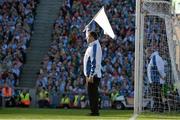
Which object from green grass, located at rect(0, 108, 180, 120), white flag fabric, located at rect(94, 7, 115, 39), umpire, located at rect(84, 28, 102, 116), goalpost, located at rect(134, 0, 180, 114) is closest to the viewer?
green grass, located at rect(0, 108, 180, 120)

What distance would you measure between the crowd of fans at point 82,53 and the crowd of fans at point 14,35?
1247 mm

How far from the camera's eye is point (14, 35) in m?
32.0

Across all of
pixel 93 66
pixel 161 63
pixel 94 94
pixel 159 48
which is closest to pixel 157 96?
pixel 161 63

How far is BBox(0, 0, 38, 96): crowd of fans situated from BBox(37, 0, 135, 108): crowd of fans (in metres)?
1.25

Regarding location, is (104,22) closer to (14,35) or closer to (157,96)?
(157,96)

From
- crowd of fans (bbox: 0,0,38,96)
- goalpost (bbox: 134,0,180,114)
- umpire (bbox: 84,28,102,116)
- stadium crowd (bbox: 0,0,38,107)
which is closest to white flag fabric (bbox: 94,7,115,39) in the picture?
goalpost (bbox: 134,0,180,114)

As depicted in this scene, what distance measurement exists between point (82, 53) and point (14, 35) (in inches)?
149

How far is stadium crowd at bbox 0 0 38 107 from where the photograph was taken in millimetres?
29734

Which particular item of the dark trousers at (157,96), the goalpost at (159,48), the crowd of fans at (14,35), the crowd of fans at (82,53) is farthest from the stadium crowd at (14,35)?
the dark trousers at (157,96)

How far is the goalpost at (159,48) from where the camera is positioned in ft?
50.9

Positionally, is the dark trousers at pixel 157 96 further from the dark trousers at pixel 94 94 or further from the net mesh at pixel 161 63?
the dark trousers at pixel 94 94

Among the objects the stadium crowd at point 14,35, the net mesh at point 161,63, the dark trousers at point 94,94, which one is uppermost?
the stadium crowd at point 14,35

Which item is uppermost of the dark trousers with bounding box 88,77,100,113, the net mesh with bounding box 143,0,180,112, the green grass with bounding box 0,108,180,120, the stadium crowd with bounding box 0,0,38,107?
the stadium crowd with bounding box 0,0,38,107

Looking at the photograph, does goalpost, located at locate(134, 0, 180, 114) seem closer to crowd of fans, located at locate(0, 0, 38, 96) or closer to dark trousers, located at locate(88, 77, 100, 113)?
dark trousers, located at locate(88, 77, 100, 113)
